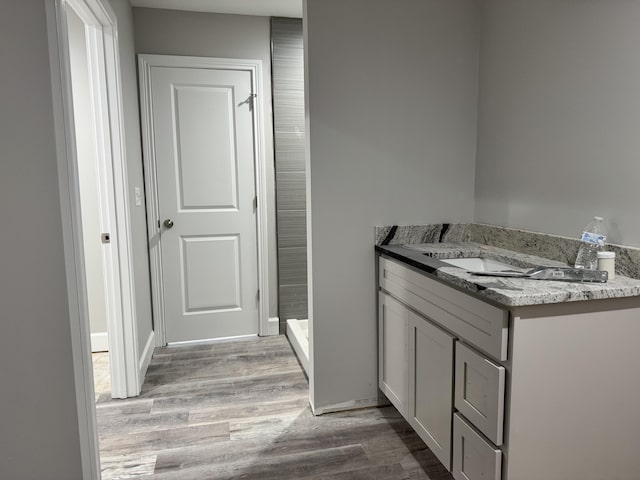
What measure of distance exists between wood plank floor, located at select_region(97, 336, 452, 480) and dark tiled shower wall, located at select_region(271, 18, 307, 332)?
710 mm

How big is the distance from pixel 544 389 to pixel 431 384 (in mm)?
504

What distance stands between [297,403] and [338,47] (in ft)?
6.05

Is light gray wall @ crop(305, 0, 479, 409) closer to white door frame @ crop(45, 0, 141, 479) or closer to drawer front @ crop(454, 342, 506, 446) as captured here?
drawer front @ crop(454, 342, 506, 446)

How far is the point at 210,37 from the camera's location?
3.17m

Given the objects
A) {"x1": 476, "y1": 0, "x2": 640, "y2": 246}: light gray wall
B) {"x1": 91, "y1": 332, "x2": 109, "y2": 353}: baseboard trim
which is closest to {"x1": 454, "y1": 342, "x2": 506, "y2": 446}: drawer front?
{"x1": 476, "y1": 0, "x2": 640, "y2": 246}: light gray wall

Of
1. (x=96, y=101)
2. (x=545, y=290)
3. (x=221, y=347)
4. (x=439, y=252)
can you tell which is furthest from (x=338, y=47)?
(x=221, y=347)

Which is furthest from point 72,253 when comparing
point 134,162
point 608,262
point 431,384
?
point 608,262

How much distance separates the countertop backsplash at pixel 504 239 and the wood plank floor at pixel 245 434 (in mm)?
928

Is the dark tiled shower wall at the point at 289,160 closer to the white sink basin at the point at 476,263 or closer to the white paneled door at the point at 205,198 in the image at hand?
the white paneled door at the point at 205,198

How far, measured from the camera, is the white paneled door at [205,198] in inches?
125

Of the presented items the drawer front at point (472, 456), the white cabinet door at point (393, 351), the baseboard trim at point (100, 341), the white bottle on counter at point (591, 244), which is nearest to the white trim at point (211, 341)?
the baseboard trim at point (100, 341)

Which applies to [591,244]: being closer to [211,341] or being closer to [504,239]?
[504,239]

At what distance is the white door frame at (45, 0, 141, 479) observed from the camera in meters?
1.40

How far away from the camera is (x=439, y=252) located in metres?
2.09
